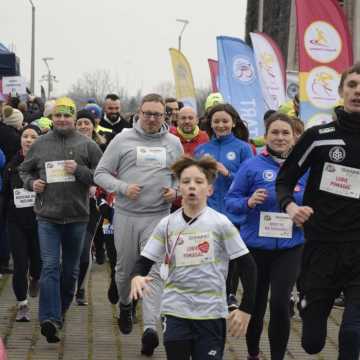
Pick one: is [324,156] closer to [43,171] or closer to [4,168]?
[43,171]

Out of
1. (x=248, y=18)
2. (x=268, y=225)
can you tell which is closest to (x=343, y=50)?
(x=268, y=225)

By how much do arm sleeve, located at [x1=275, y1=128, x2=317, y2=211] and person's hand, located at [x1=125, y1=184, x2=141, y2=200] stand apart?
167cm

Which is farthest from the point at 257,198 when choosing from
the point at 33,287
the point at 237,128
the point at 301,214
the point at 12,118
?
the point at 12,118

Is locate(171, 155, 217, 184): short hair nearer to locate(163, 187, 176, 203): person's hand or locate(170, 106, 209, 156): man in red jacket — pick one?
locate(163, 187, 176, 203): person's hand

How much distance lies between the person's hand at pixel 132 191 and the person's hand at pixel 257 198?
0.96 metres

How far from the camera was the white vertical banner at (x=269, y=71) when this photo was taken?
1617 cm

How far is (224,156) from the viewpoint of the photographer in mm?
8516

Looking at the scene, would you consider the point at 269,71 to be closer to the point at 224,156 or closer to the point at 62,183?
the point at 224,156

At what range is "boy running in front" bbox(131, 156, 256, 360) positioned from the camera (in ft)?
17.6

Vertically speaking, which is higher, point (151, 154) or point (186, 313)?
point (151, 154)

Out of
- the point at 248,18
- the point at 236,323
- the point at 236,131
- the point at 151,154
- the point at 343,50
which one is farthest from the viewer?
the point at 248,18

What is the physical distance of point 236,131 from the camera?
8.85 meters

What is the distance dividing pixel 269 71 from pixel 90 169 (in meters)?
9.08

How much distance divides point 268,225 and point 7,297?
3.81 meters
